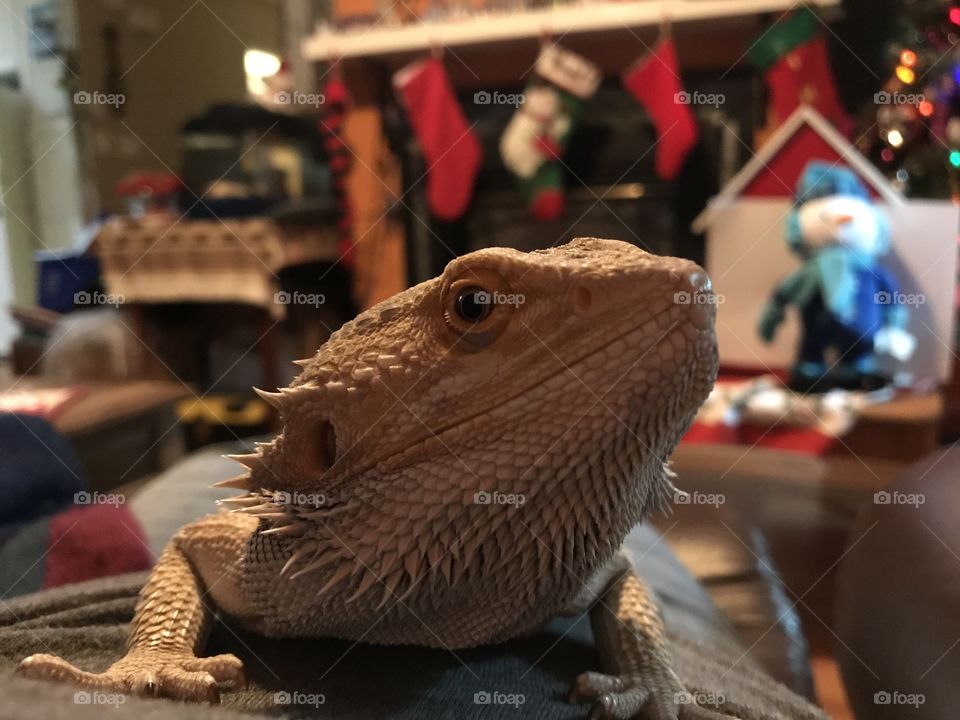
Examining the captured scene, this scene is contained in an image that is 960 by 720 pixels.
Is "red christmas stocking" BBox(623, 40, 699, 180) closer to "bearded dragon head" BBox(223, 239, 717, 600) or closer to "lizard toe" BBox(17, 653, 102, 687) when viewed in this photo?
"bearded dragon head" BBox(223, 239, 717, 600)

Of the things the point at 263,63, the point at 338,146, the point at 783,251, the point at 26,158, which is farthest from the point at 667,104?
Result: the point at 26,158

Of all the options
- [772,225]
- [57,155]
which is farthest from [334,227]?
[772,225]

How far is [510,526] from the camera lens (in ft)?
2.64

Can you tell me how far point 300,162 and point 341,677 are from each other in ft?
13.3

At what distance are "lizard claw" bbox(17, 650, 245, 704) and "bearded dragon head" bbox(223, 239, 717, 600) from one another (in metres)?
0.21

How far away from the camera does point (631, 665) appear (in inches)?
38.8

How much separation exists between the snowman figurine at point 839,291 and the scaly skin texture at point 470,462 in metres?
2.34

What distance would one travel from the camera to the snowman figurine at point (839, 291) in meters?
2.80

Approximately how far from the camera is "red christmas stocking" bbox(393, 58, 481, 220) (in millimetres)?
3902

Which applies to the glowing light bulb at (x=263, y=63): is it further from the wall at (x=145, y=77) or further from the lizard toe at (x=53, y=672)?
the lizard toe at (x=53, y=672)

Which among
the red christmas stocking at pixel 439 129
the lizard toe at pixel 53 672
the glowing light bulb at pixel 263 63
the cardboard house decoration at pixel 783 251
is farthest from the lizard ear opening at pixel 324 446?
the glowing light bulb at pixel 263 63

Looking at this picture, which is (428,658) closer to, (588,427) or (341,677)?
(341,677)

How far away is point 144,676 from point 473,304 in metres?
0.56

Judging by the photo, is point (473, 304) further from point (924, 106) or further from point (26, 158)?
point (924, 106)
